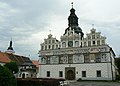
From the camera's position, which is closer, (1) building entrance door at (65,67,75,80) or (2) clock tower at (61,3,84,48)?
(1) building entrance door at (65,67,75,80)

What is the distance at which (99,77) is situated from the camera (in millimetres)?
37219

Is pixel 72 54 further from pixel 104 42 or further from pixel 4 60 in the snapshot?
pixel 4 60

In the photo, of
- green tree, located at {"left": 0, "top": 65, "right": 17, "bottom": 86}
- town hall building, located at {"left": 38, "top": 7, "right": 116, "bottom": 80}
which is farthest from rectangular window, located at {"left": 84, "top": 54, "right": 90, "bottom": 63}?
green tree, located at {"left": 0, "top": 65, "right": 17, "bottom": 86}

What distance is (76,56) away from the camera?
39969 mm

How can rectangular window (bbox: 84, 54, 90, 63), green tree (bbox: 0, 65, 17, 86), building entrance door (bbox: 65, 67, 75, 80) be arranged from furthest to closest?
building entrance door (bbox: 65, 67, 75, 80), rectangular window (bbox: 84, 54, 90, 63), green tree (bbox: 0, 65, 17, 86)

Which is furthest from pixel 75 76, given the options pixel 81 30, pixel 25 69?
pixel 25 69

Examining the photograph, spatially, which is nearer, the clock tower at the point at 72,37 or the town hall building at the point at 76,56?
the town hall building at the point at 76,56

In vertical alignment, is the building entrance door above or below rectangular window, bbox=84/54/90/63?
below

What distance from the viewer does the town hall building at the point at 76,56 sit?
37.3 meters

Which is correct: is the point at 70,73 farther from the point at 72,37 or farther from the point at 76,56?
the point at 72,37

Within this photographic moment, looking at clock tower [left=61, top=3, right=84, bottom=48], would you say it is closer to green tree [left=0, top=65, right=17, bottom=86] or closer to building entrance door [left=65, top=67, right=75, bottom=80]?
building entrance door [left=65, top=67, right=75, bottom=80]

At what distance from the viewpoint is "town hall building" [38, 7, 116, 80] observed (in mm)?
37281

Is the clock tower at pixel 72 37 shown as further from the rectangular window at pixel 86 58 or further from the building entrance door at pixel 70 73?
the building entrance door at pixel 70 73

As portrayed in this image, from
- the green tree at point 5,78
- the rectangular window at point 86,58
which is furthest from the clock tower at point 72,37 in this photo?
the green tree at point 5,78
